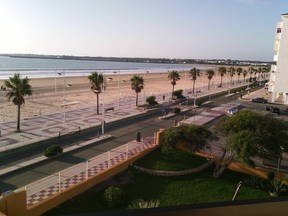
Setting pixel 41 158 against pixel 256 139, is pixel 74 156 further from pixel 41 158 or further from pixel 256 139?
pixel 256 139

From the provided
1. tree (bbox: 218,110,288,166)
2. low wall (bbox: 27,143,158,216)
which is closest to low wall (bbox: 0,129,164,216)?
low wall (bbox: 27,143,158,216)

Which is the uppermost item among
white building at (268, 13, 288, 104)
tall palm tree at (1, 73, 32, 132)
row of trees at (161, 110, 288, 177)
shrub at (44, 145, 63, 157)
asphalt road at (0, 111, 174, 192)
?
white building at (268, 13, 288, 104)

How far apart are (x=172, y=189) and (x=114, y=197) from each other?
3505mm

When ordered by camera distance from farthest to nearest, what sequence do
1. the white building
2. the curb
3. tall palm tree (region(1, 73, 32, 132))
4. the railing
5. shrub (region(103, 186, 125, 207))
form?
the white building, tall palm tree (region(1, 73, 32, 132)), the curb, the railing, shrub (region(103, 186, 125, 207))

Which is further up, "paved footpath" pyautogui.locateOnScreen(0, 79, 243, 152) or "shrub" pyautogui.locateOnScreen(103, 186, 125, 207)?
"paved footpath" pyautogui.locateOnScreen(0, 79, 243, 152)

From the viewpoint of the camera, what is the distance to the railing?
12423 millimetres

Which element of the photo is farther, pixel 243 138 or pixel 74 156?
pixel 74 156

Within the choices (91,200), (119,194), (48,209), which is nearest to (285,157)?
(119,194)

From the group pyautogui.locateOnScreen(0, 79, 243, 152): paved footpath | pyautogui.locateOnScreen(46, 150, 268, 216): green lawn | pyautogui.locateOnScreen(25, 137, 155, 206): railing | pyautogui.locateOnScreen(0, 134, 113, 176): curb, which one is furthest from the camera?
pyautogui.locateOnScreen(0, 79, 243, 152): paved footpath

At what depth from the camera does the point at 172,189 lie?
14.1 m

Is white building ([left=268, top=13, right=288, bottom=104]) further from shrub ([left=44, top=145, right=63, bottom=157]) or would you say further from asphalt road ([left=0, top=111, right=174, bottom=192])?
shrub ([left=44, top=145, right=63, bottom=157])

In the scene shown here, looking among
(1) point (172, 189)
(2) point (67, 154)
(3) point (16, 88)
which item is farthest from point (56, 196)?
(3) point (16, 88)

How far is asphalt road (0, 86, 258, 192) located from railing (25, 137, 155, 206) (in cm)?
105

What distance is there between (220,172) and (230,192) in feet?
5.77
